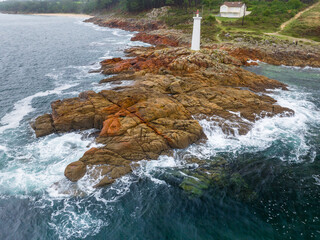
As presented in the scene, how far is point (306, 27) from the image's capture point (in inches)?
3009

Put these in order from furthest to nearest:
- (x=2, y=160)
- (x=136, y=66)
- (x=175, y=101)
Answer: (x=136, y=66)
(x=175, y=101)
(x=2, y=160)

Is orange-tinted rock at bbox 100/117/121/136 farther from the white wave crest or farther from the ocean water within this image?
the white wave crest

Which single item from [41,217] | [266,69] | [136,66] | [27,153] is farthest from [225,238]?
[266,69]

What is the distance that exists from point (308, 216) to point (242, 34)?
7044 cm

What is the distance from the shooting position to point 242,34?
74.8m

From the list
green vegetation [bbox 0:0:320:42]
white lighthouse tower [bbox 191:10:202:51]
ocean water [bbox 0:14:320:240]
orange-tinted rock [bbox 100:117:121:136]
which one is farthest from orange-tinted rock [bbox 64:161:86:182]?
green vegetation [bbox 0:0:320:42]

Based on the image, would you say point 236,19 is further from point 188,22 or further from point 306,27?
point 306,27

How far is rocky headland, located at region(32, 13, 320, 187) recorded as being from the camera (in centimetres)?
2341

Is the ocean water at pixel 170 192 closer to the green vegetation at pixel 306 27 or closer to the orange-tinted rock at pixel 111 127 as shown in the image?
the orange-tinted rock at pixel 111 127

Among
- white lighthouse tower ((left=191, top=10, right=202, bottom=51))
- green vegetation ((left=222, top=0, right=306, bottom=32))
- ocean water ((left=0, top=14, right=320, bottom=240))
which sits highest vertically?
green vegetation ((left=222, top=0, right=306, bottom=32))

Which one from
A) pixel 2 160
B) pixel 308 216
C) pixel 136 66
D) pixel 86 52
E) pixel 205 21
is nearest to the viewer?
pixel 308 216

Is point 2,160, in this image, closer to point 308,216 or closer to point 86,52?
point 308,216

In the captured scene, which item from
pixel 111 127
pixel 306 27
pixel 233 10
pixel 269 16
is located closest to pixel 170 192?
pixel 111 127

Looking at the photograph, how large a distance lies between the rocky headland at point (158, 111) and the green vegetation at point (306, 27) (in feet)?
147
